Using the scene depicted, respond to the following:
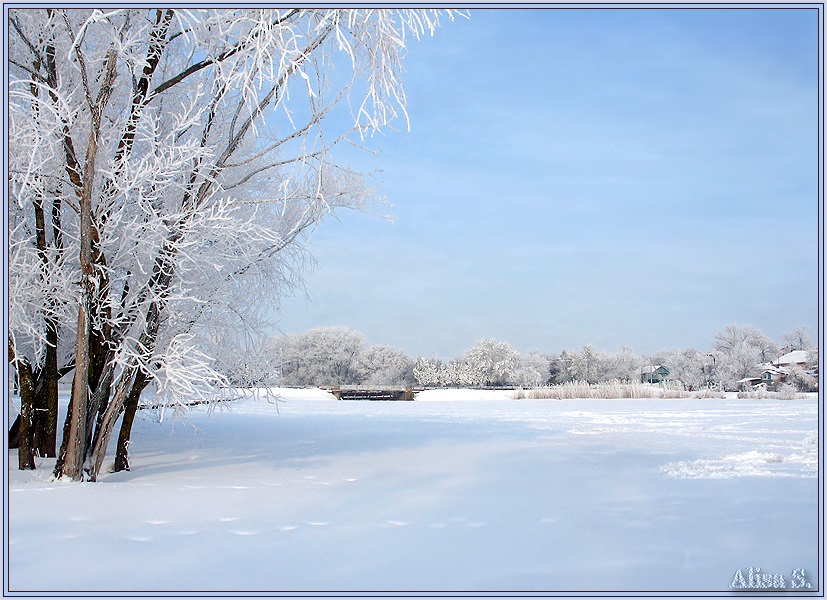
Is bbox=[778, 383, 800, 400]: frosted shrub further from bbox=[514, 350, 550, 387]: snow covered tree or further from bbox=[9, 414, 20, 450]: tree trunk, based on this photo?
bbox=[9, 414, 20, 450]: tree trunk

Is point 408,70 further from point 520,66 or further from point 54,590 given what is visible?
point 54,590

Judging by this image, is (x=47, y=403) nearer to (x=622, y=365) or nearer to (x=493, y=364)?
(x=622, y=365)

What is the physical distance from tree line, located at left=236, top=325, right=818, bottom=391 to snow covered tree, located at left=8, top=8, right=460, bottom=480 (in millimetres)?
6145

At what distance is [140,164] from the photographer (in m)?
4.78

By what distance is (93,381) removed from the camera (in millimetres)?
5434

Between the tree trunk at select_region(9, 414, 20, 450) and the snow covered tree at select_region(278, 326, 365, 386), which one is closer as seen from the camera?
the tree trunk at select_region(9, 414, 20, 450)

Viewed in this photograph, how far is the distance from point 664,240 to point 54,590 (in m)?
8.19

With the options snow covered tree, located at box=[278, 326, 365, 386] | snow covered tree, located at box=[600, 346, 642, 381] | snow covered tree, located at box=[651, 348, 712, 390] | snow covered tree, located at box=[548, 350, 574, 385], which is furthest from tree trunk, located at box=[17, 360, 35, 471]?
snow covered tree, located at box=[548, 350, 574, 385]

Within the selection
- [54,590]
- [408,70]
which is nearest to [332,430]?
[408,70]

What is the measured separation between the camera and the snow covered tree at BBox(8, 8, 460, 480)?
481cm

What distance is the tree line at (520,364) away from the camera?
15719 mm

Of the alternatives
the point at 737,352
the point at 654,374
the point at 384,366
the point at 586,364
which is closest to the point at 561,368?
the point at 586,364

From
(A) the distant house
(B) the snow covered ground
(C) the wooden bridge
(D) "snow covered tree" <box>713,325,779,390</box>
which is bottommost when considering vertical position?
(B) the snow covered ground

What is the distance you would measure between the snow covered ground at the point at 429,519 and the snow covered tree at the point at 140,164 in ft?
3.15
